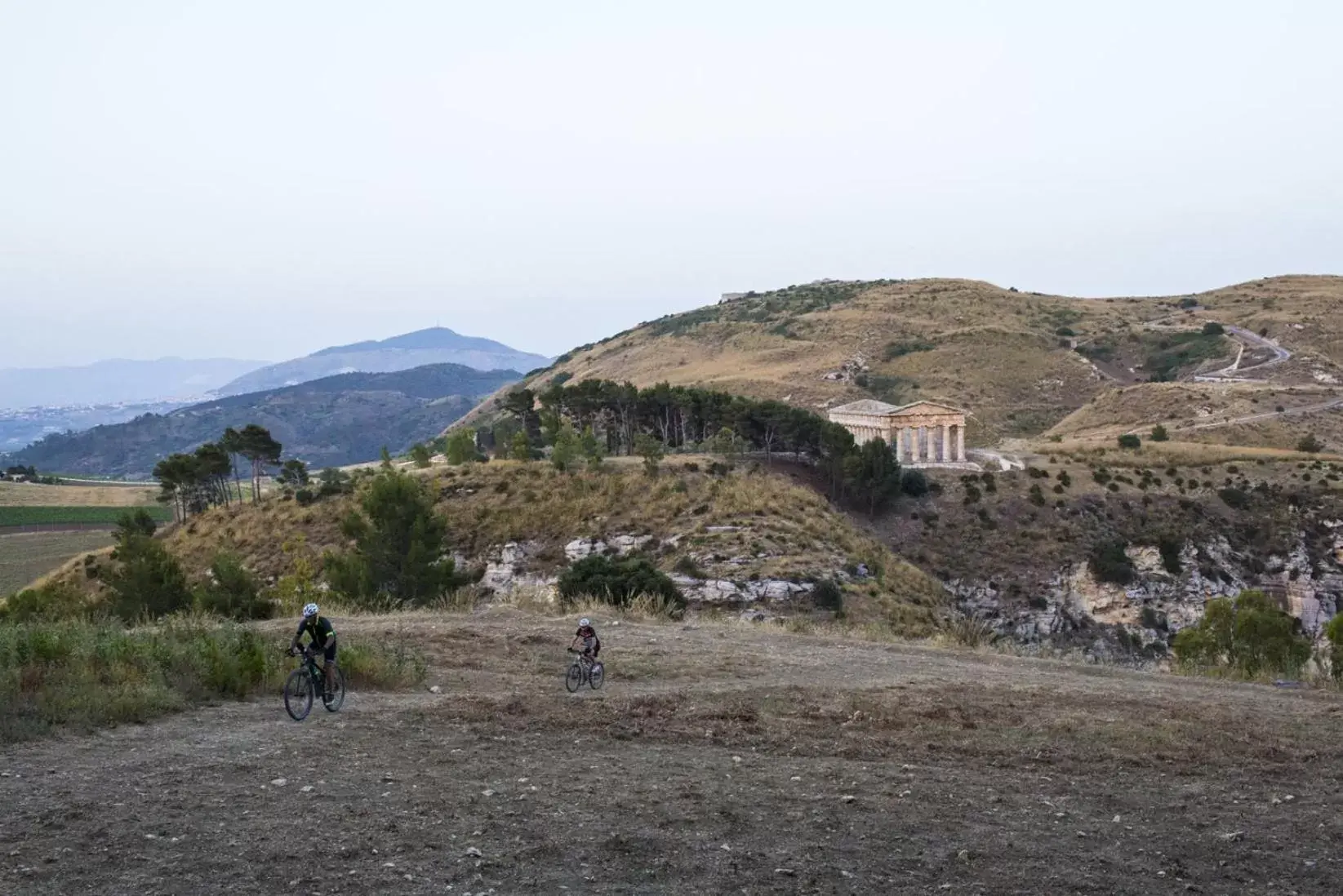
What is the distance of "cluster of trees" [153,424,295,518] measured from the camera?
53.4m

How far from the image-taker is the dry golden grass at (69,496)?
285 ft

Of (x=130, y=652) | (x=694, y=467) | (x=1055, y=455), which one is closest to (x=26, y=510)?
(x=694, y=467)

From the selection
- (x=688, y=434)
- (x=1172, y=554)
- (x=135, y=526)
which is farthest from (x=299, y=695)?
(x=688, y=434)

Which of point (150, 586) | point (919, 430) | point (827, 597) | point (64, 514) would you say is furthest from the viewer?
point (64, 514)

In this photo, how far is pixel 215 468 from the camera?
55.3 metres

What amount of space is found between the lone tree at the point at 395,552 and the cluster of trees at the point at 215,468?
2386 centimetres

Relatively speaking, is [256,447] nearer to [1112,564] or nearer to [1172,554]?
[1112,564]

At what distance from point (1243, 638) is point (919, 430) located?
127ft

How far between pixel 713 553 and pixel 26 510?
6639 cm

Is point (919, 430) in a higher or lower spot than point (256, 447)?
higher

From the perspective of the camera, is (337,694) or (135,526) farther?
(135,526)

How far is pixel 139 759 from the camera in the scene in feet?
27.5

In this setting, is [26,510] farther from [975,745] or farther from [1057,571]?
[975,745]

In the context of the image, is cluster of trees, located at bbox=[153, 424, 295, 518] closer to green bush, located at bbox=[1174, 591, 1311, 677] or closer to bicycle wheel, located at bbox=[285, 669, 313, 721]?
green bush, located at bbox=[1174, 591, 1311, 677]
